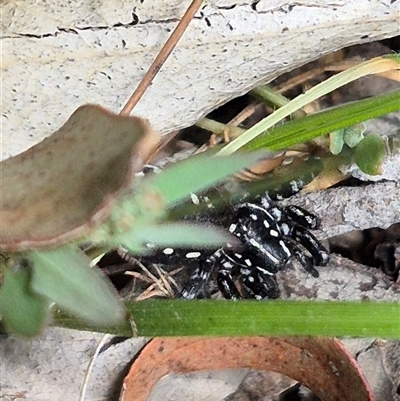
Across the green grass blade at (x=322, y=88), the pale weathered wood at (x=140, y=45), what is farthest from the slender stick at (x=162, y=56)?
the green grass blade at (x=322, y=88)

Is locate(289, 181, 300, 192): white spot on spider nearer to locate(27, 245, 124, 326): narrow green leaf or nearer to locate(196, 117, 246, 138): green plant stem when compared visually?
locate(196, 117, 246, 138): green plant stem


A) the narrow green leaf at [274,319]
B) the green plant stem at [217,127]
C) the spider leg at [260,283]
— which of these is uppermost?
the green plant stem at [217,127]

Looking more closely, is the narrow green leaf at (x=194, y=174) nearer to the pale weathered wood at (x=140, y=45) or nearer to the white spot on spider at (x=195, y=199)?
the pale weathered wood at (x=140, y=45)

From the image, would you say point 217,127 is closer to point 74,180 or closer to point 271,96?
point 271,96

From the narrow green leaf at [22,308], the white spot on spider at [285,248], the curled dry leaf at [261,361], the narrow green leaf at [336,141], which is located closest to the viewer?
the narrow green leaf at [22,308]

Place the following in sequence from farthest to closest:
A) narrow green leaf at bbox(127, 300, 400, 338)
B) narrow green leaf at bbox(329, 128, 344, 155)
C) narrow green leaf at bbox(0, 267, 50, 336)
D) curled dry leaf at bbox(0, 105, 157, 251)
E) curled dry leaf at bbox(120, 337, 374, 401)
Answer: narrow green leaf at bbox(329, 128, 344, 155)
curled dry leaf at bbox(120, 337, 374, 401)
narrow green leaf at bbox(127, 300, 400, 338)
narrow green leaf at bbox(0, 267, 50, 336)
curled dry leaf at bbox(0, 105, 157, 251)

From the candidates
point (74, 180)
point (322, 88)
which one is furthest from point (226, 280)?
point (74, 180)

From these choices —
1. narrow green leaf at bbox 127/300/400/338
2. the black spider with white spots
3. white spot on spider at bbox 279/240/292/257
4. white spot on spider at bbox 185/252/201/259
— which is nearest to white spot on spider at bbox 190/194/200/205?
the black spider with white spots
